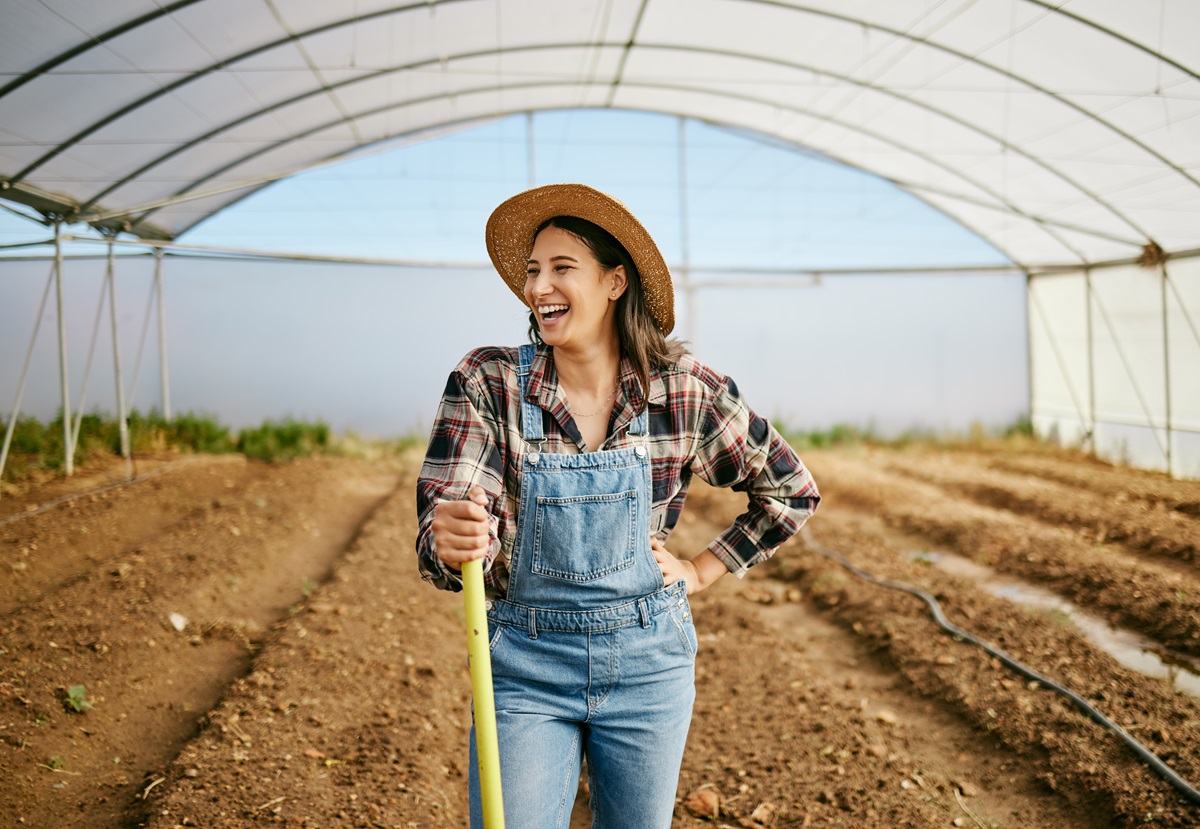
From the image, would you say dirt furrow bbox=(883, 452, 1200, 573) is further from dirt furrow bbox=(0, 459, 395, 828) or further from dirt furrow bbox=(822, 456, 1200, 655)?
dirt furrow bbox=(0, 459, 395, 828)

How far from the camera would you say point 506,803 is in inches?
Answer: 62.0

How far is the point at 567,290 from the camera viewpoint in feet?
5.87

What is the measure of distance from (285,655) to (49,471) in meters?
4.85

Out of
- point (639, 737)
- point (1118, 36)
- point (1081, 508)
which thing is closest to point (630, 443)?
point (639, 737)

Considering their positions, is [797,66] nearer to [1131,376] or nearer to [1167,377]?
[1167,377]

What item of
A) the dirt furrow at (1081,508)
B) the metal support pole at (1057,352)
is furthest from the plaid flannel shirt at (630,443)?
the metal support pole at (1057,352)

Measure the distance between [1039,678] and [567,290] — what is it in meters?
3.42

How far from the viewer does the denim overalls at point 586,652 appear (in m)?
1.63

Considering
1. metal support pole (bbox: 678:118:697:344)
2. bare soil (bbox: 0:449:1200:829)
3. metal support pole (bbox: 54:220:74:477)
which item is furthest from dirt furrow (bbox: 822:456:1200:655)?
metal support pole (bbox: 54:220:74:477)

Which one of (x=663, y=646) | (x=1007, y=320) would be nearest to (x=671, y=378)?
(x=663, y=646)

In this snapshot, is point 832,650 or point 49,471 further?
point 49,471

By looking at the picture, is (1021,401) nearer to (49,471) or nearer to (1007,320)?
(1007,320)

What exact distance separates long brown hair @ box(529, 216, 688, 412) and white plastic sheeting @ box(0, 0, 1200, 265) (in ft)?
16.0

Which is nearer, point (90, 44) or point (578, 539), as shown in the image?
point (578, 539)
